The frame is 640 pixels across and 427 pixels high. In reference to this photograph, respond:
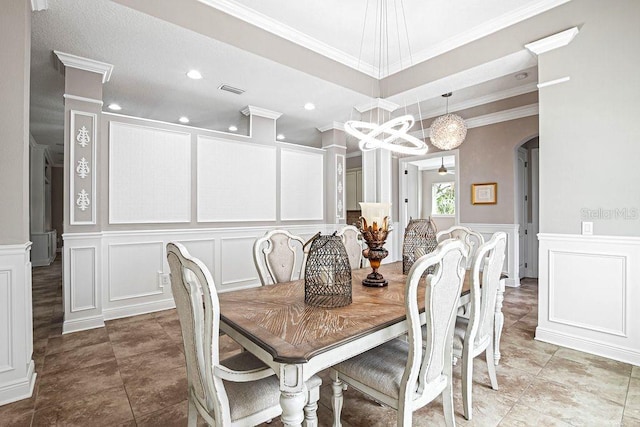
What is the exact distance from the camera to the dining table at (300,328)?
3.52 ft

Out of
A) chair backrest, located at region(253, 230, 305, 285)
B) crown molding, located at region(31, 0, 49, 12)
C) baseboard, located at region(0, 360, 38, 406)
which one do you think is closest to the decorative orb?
chair backrest, located at region(253, 230, 305, 285)

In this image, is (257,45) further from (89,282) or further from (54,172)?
(54,172)

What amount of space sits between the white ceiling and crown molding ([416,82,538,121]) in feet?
0.16

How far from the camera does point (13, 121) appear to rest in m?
2.01

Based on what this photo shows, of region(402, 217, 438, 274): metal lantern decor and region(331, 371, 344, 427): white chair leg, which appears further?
region(402, 217, 438, 274): metal lantern decor

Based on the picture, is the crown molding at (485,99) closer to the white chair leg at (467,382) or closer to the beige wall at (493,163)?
the beige wall at (493,163)

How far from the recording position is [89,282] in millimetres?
3203

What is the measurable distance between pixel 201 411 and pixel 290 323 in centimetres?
50

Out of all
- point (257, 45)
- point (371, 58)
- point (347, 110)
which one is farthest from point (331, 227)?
point (257, 45)

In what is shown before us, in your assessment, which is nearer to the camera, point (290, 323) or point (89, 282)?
point (290, 323)

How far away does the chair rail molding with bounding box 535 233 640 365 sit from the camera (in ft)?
7.95

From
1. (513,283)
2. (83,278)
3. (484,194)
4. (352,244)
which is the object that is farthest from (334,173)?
(83,278)

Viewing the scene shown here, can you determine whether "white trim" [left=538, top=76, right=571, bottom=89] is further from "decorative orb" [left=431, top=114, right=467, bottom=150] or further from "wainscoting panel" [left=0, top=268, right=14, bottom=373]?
"wainscoting panel" [left=0, top=268, right=14, bottom=373]

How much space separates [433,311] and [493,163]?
14.8ft
